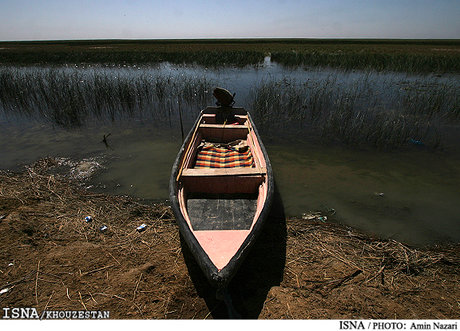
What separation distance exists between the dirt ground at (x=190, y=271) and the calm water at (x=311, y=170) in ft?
2.60

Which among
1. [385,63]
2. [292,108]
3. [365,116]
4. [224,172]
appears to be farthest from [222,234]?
[385,63]

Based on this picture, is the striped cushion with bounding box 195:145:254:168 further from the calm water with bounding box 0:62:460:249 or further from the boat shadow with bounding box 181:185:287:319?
the boat shadow with bounding box 181:185:287:319

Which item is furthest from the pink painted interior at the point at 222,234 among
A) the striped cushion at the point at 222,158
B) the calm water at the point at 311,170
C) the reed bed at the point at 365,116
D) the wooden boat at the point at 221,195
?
the reed bed at the point at 365,116

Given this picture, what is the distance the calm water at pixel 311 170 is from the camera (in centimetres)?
500

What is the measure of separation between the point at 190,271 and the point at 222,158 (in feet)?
9.69

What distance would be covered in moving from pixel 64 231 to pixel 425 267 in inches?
234

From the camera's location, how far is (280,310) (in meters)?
2.81

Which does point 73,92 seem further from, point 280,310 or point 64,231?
point 280,310

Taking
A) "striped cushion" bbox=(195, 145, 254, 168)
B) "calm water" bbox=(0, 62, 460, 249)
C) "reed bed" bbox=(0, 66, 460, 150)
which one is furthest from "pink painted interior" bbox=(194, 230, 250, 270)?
Result: "reed bed" bbox=(0, 66, 460, 150)

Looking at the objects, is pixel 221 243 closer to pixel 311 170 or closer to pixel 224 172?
pixel 224 172

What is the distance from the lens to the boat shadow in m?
2.88

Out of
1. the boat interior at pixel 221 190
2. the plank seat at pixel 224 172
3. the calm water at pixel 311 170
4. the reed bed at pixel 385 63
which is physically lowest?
Answer: the calm water at pixel 311 170

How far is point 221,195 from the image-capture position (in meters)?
4.24

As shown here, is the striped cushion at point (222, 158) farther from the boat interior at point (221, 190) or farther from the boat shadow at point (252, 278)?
the boat shadow at point (252, 278)
